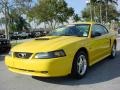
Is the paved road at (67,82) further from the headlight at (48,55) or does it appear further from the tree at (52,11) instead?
the tree at (52,11)

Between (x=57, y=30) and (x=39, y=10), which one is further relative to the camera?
(x=39, y=10)

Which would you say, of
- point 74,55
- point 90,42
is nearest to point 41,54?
point 74,55

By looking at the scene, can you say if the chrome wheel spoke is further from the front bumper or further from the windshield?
the windshield

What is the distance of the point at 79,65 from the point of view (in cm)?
666

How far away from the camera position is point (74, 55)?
6402 mm

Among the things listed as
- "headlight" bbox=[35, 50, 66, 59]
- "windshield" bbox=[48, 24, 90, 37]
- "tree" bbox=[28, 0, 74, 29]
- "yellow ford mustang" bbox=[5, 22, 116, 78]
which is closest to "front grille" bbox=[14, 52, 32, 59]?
"yellow ford mustang" bbox=[5, 22, 116, 78]

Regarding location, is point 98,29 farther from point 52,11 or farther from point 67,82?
point 52,11

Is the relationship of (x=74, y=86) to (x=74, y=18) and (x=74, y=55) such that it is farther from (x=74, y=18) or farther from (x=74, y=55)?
(x=74, y=18)

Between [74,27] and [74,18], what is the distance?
150 ft

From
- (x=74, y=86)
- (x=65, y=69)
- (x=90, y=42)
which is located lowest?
(x=74, y=86)

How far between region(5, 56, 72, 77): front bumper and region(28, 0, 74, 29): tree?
4056 cm

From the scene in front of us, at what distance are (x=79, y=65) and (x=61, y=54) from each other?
807 mm

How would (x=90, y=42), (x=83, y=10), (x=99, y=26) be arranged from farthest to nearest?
(x=83, y=10), (x=99, y=26), (x=90, y=42)

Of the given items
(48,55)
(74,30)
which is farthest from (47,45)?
(74,30)
